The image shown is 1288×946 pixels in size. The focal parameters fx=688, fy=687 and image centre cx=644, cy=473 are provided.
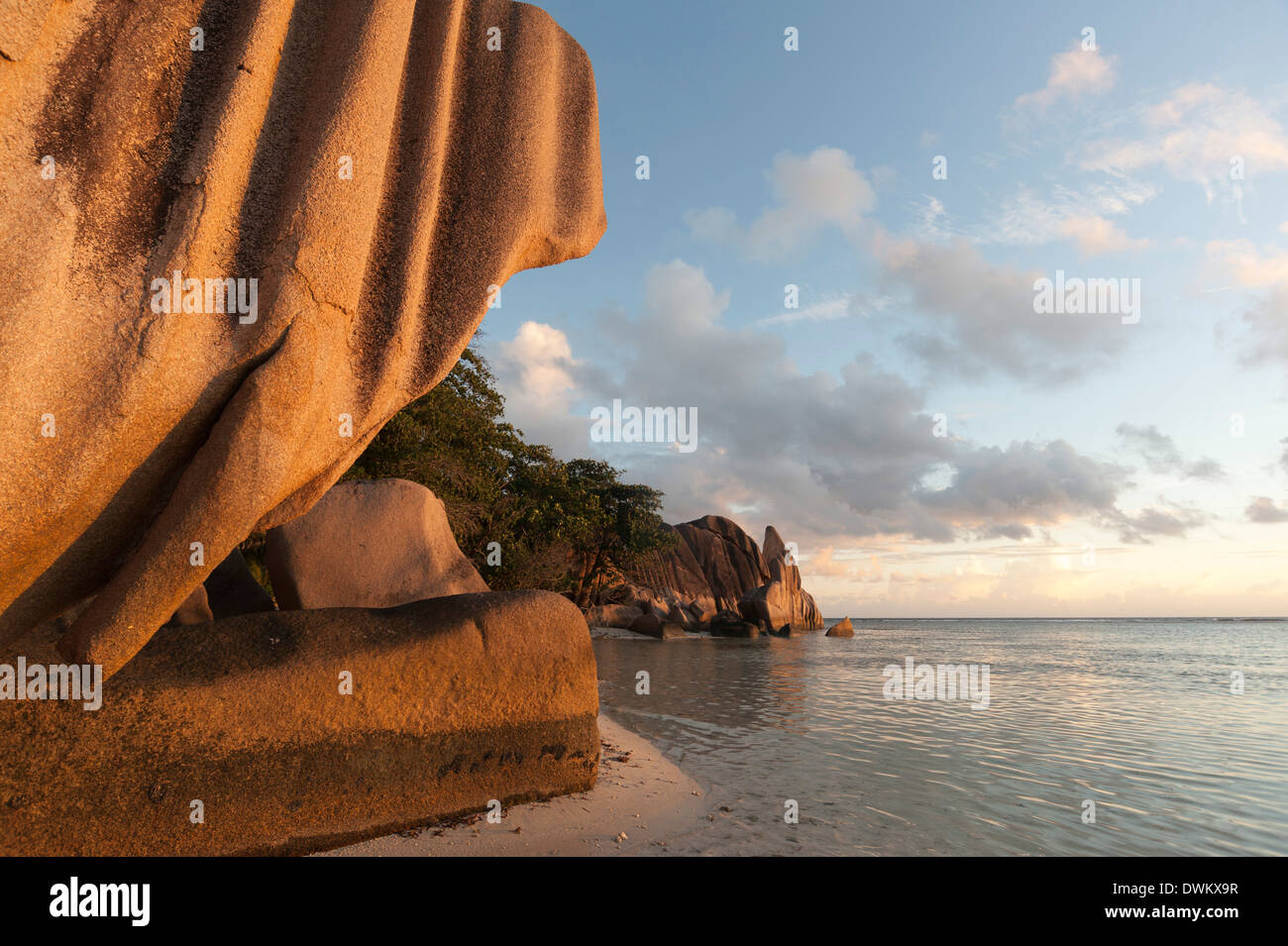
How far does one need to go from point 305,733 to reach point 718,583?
55.0 meters

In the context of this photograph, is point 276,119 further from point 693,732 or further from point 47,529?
point 693,732

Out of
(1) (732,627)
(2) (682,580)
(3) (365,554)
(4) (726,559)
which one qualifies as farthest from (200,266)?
(4) (726,559)

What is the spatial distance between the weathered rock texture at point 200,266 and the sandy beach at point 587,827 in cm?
209

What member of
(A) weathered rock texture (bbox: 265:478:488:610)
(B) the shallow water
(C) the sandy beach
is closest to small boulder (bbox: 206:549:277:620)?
(A) weathered rock texture (bbox: 265:478:488:610)

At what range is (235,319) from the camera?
337 centimetres

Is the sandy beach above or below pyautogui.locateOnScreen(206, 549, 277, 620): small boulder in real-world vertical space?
below

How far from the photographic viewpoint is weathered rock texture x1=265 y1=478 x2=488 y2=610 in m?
6.21

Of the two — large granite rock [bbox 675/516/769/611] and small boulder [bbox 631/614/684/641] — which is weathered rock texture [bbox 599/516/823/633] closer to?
large granite rock [bbox 675/516/769/611]

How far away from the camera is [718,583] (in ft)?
190

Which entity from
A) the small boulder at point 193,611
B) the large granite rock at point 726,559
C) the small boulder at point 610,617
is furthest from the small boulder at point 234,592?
the large granite rock at point 726,559

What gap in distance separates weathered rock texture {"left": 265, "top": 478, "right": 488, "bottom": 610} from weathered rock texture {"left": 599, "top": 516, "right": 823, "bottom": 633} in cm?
2775

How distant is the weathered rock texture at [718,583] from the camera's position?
3969 centimetres

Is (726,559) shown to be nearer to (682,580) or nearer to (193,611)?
(682,580)

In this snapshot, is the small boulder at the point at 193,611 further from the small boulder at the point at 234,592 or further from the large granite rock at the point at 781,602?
the large granite rock at the point at 781,602
